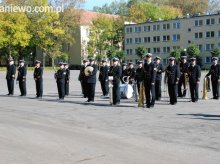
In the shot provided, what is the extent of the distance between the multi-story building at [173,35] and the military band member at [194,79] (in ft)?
243

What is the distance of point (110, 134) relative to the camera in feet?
34.5

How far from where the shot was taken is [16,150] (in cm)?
852

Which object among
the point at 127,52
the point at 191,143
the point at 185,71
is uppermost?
the point at 127,52

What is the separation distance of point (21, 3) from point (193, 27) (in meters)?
37.9

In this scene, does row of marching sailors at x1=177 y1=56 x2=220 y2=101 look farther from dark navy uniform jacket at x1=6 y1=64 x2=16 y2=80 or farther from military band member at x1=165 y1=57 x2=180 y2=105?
dark navy uniform jacket at x1=6 y1=64 x2=16 y2=80

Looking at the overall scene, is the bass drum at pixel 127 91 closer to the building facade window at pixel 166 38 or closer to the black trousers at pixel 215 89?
the black trousers at pixel 215 89

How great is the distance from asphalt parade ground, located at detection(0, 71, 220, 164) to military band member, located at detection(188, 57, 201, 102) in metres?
1.84

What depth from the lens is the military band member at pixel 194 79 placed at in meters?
18.4

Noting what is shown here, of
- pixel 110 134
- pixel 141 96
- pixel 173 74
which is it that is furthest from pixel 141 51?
pixel 110 134

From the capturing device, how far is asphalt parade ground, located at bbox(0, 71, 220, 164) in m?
7.98

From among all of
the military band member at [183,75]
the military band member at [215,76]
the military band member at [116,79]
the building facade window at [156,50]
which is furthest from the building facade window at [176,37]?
the military band member at [116,79]

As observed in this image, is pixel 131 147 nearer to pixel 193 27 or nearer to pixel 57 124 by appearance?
pixel 57 124

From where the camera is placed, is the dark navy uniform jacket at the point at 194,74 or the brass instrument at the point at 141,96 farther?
the dark navy uniform jacket at the point at 194,74

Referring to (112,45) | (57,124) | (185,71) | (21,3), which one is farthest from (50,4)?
(57,124)
